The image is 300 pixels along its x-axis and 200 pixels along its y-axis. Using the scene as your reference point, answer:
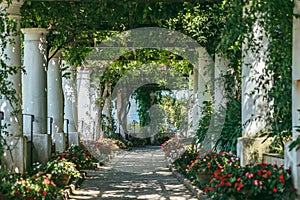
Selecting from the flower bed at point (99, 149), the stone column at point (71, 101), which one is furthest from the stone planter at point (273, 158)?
the flower bed at point (99, 149)

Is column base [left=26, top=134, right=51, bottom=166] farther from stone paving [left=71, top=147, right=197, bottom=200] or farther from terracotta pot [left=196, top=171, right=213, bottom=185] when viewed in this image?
terracotta pot [left=196, top=171, right=213, bottom=185]

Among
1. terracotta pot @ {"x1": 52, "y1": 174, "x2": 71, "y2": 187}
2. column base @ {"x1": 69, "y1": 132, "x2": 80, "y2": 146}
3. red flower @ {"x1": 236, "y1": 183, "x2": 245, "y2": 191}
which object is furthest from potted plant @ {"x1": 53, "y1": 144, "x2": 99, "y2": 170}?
red flower @ {"x1": 236, "y1": 183, "x2": 245, "y2": 191}

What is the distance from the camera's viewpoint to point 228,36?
7.70 meters

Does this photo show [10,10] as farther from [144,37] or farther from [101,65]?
[101,65]

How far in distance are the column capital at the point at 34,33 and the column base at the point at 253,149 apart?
6129 mm

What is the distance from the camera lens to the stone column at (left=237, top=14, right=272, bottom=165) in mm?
9523

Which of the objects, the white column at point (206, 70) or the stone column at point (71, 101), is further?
the stone column at point (71, 101)

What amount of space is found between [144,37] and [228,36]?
956 centimetres

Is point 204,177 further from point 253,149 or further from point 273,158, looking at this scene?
point 273,158

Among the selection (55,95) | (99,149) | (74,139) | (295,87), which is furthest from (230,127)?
(99,149)

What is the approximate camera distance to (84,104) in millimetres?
26344

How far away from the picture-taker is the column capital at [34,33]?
46.5 feet

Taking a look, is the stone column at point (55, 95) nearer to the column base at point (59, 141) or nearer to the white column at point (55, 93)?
the white column at point (55, 93)

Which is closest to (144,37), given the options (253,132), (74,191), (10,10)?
(74,191)
